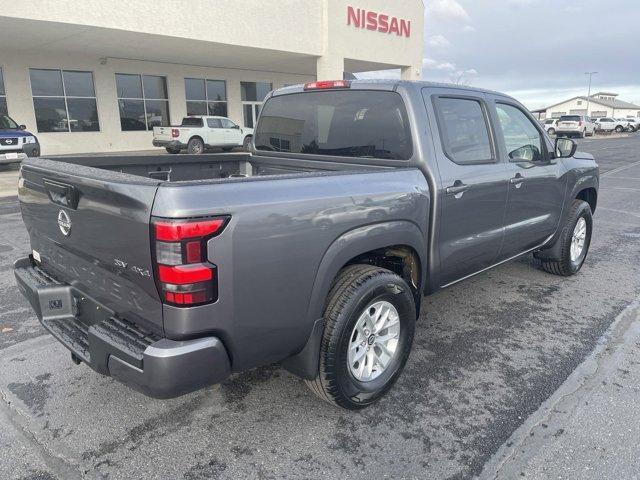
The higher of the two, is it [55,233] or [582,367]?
[55,233]

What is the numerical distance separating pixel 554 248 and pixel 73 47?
1865 cm

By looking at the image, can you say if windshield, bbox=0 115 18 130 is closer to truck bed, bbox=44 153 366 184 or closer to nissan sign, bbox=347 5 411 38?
nissan sign, bbox=347 5 411 38

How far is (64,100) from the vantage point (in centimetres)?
1992

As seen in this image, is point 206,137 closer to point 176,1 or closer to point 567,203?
point 176,1

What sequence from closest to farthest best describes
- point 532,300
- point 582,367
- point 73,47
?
point 582,367, point 532,300, point 73,47

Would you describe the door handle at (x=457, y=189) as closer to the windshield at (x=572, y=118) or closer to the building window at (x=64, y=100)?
the building window at (x=64, y=100)

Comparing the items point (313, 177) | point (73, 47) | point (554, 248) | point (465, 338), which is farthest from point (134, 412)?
point (73, 47)

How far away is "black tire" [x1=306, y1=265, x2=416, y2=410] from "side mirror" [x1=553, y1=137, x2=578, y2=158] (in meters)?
2.59

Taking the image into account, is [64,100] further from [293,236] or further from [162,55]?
[293,236]

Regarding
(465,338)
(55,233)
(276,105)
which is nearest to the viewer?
(55,233)

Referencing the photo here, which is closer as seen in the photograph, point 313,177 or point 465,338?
point 313,177

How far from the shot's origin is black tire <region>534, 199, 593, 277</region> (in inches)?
197

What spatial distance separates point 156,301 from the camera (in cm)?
211

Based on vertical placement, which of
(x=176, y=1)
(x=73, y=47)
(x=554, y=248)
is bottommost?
(x=554, y=248)
